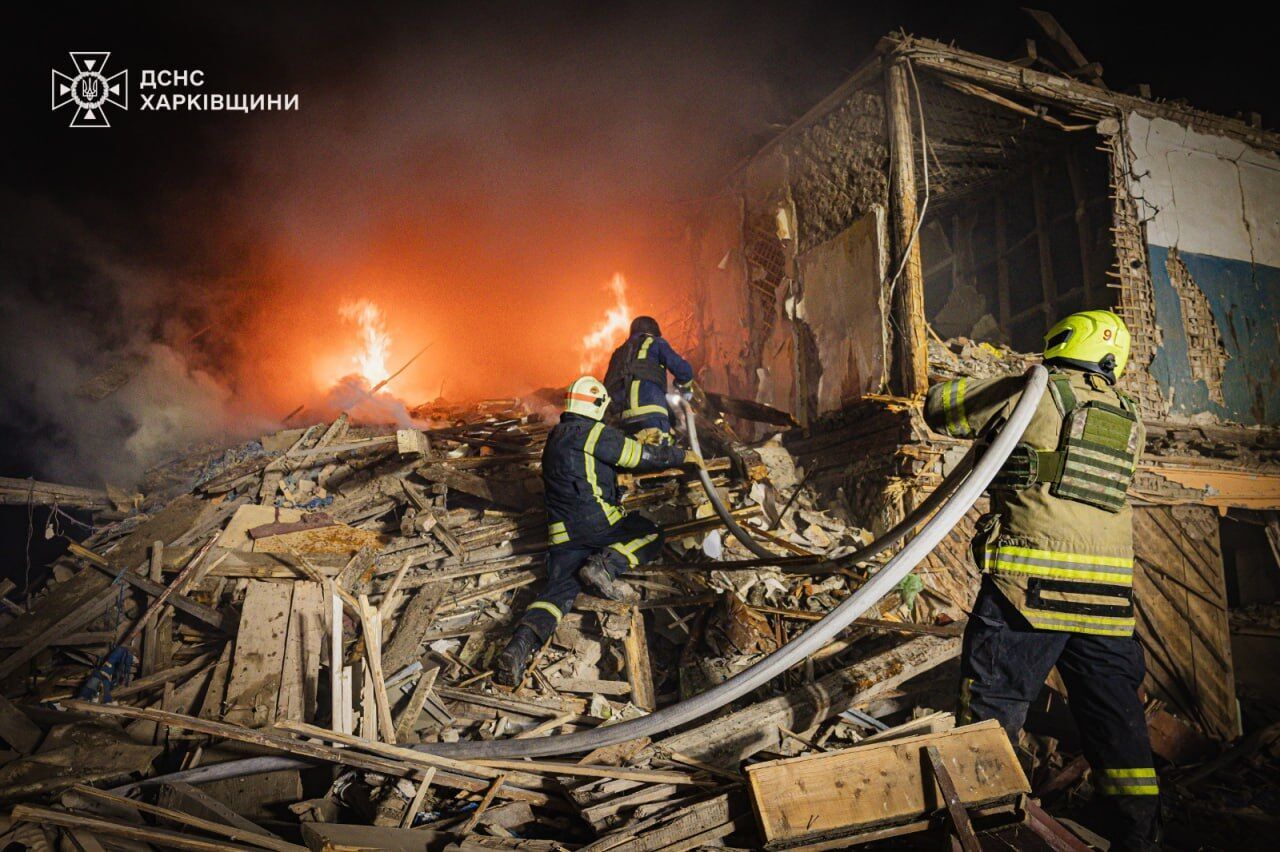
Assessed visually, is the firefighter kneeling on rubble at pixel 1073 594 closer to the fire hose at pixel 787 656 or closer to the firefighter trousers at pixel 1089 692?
the firefighter trousers at pixel 1089 692

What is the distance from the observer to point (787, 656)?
2.95 m

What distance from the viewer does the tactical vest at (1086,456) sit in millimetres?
2887

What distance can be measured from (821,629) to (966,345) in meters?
5.66

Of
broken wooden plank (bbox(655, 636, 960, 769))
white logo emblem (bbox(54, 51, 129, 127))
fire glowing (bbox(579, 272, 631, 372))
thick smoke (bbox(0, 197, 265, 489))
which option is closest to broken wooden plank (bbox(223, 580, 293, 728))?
broken wooden plank (bbox(655, 636, 960, 769))

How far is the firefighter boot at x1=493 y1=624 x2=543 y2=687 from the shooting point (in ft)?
13.6

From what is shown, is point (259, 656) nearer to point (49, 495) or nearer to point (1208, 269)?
point (49, 495)

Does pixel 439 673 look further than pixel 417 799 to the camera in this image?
Yes

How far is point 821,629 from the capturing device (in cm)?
292

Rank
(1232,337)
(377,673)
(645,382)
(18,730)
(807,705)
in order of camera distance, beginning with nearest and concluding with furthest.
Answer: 1. (18,730)
2. (377,673)
3. (807,705)
4. (645,382)
5. (1232,337)

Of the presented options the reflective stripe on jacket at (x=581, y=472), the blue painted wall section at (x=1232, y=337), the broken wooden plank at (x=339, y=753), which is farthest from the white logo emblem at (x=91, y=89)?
the blue painted wall section at (x=1232, y=337)

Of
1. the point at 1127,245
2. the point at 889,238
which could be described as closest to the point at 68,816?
the point at 889,238

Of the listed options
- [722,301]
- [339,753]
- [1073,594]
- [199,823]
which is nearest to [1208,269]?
[722,301]

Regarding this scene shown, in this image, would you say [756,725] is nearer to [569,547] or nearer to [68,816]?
[569,547]

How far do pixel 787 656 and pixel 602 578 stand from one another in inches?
79.2
